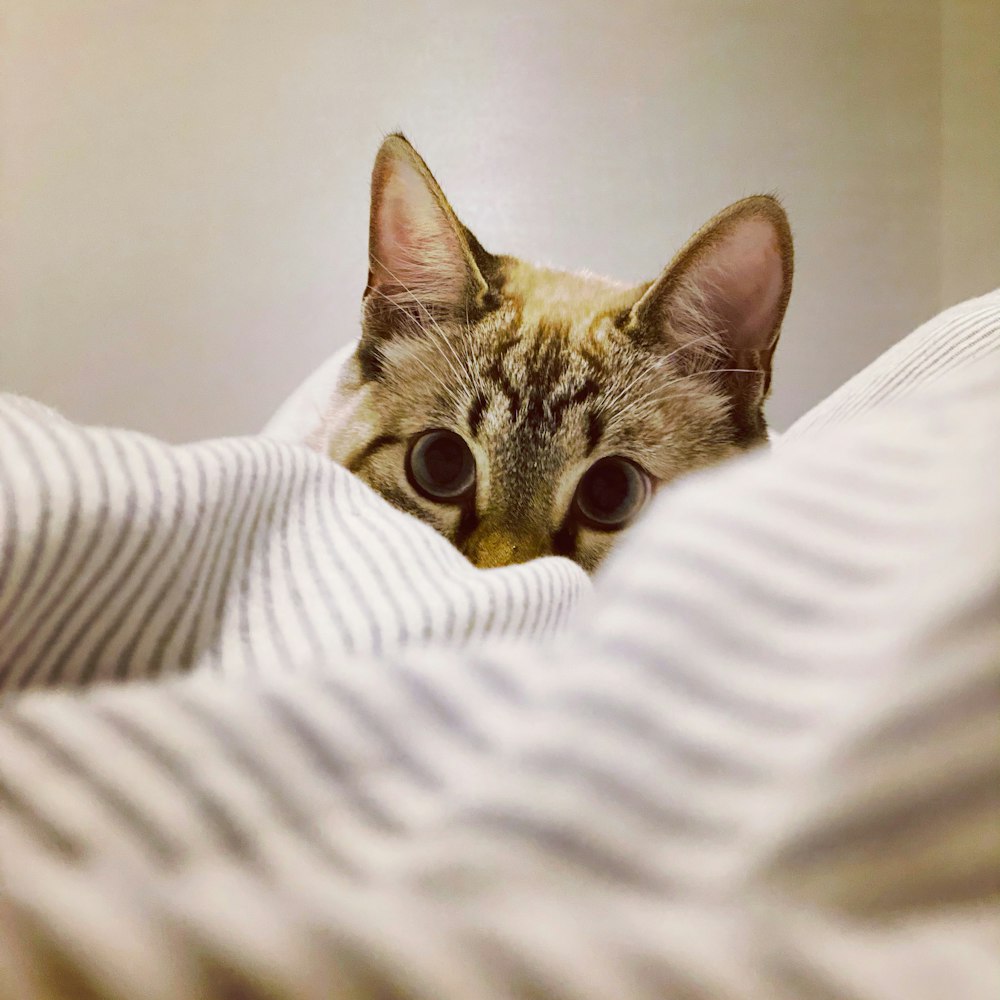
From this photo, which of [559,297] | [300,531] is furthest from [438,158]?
[300,531]

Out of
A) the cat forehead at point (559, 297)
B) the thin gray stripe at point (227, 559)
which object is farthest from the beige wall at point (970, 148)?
the thin gray stripe at point (227, 559)

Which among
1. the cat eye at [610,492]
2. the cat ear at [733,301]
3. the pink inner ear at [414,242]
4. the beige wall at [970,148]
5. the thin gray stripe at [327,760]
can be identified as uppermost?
the beige wall at [970,148]

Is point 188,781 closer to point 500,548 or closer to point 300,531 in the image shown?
point 300,531

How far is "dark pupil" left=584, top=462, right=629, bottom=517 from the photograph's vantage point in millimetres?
696

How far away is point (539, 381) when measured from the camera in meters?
0.71

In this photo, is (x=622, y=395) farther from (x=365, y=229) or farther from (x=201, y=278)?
A: (x=201, y=278)

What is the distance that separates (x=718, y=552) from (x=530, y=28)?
1632mm

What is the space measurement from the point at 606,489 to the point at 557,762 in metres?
0.53

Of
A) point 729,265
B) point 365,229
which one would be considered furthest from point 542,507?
point 365,229

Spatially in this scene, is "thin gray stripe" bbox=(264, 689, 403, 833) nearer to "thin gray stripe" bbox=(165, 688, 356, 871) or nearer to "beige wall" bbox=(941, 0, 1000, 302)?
"thin gray stripe" bbox=(165, 688, 356, 871)

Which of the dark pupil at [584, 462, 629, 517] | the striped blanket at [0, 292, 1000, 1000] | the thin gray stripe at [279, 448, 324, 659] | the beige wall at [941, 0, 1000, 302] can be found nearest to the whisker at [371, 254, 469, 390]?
the dark pupil at [584, 462, 629, 517]

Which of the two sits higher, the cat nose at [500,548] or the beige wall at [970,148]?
the beige wall at [970,148]

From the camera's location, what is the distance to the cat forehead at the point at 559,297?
0.80 m

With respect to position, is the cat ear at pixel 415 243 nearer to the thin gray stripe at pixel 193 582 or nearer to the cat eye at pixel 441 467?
the cat eye at pixel 441 467
